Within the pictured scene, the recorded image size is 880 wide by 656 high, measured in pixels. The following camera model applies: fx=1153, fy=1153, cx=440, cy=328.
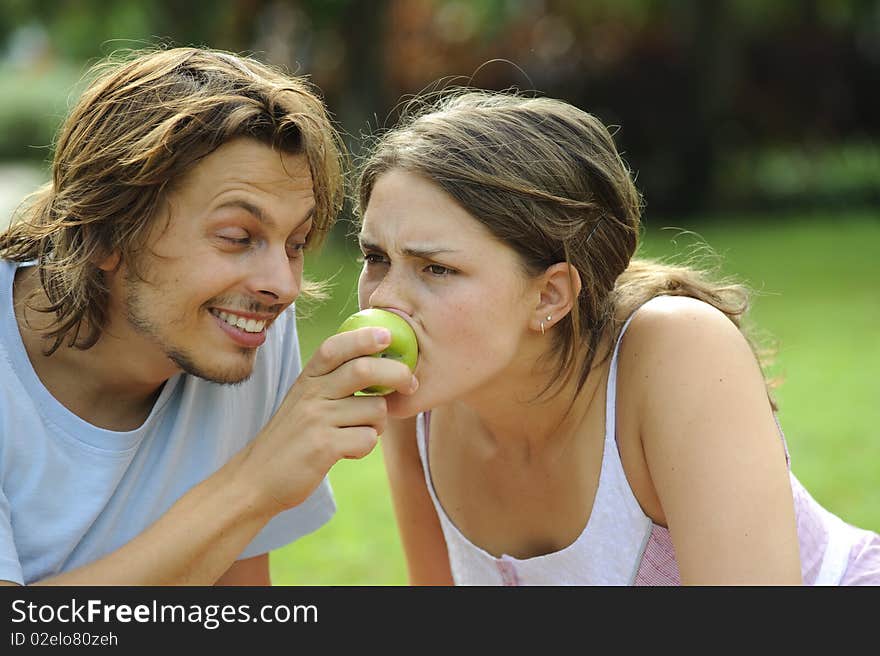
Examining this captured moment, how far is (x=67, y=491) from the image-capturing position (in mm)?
3596

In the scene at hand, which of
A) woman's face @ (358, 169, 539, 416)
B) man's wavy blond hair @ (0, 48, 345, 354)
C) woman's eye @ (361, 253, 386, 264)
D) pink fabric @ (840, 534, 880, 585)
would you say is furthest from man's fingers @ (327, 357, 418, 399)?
pink fabric @ (840, 534, 880, 585)

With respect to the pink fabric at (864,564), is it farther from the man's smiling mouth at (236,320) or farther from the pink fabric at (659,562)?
the man's smiling mouth at (236,320)

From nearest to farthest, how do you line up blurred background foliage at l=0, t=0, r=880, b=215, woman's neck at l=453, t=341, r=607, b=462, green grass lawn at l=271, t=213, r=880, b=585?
woman's neck at l=453, t=341, r=607, b=462
green grass lawn at l=271, t=213, r=880, b=585
blurred background foliage at l=0, t=0, r=880, b=215

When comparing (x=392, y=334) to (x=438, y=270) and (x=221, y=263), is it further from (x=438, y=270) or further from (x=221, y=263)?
(x=221, y=263)

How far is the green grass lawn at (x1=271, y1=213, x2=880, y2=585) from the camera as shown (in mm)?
6668

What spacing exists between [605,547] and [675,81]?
19.9 meters

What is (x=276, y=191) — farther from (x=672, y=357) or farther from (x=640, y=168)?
(x=640, y=168)

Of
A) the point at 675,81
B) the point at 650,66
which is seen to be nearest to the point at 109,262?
the point at 675,81

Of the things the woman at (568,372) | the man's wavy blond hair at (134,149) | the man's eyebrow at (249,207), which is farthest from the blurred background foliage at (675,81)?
the man's eyebrow at (249,207)

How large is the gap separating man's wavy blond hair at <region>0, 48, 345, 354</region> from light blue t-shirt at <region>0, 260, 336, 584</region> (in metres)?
0.20

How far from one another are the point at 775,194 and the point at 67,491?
20848 millimetres

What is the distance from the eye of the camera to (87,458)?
11.9 feet

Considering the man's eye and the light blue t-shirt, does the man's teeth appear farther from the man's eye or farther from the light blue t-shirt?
the light blue t-shirt

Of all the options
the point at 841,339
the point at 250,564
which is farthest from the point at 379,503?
the point at 841,339
